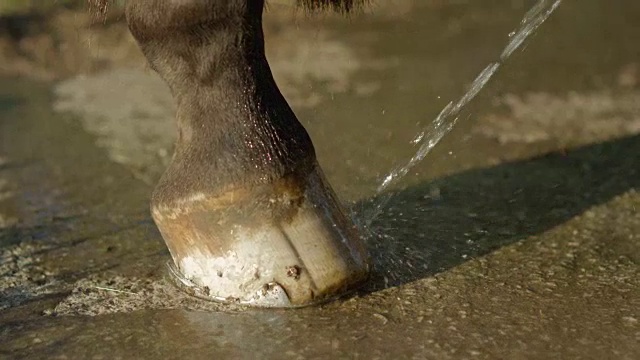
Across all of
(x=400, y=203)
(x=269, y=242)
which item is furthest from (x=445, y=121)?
(x=269, y=242)

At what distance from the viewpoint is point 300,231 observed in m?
2.37

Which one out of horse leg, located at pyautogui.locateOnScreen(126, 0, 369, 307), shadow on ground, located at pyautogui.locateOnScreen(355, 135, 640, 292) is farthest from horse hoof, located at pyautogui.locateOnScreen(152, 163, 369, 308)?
shadow on ground, located at pyautogui.locateOnScreen(355, 135, 640, 292)

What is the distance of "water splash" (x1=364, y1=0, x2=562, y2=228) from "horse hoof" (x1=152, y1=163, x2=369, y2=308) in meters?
0.53

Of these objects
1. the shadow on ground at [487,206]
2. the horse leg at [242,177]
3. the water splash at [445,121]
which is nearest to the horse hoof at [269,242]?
the horse leg at [242,177]

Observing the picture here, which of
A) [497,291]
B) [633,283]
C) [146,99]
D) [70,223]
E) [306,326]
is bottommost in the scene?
[633,283]

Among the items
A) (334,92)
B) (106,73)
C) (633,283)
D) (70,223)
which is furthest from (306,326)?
(106,73)

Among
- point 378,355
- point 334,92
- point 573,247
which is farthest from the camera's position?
point 334,92

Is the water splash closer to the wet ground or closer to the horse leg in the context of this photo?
the wet ground

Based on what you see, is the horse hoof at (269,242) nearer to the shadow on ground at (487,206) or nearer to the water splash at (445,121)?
the shadow on ground at (487,206)

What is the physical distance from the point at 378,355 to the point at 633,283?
2.44 ft

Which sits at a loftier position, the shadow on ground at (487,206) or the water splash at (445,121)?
the water splash at (445,121)

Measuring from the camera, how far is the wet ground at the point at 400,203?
2.29 m

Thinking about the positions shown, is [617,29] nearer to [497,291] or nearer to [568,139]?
[568,139]

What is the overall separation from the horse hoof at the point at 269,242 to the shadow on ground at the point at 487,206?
0.56ft
